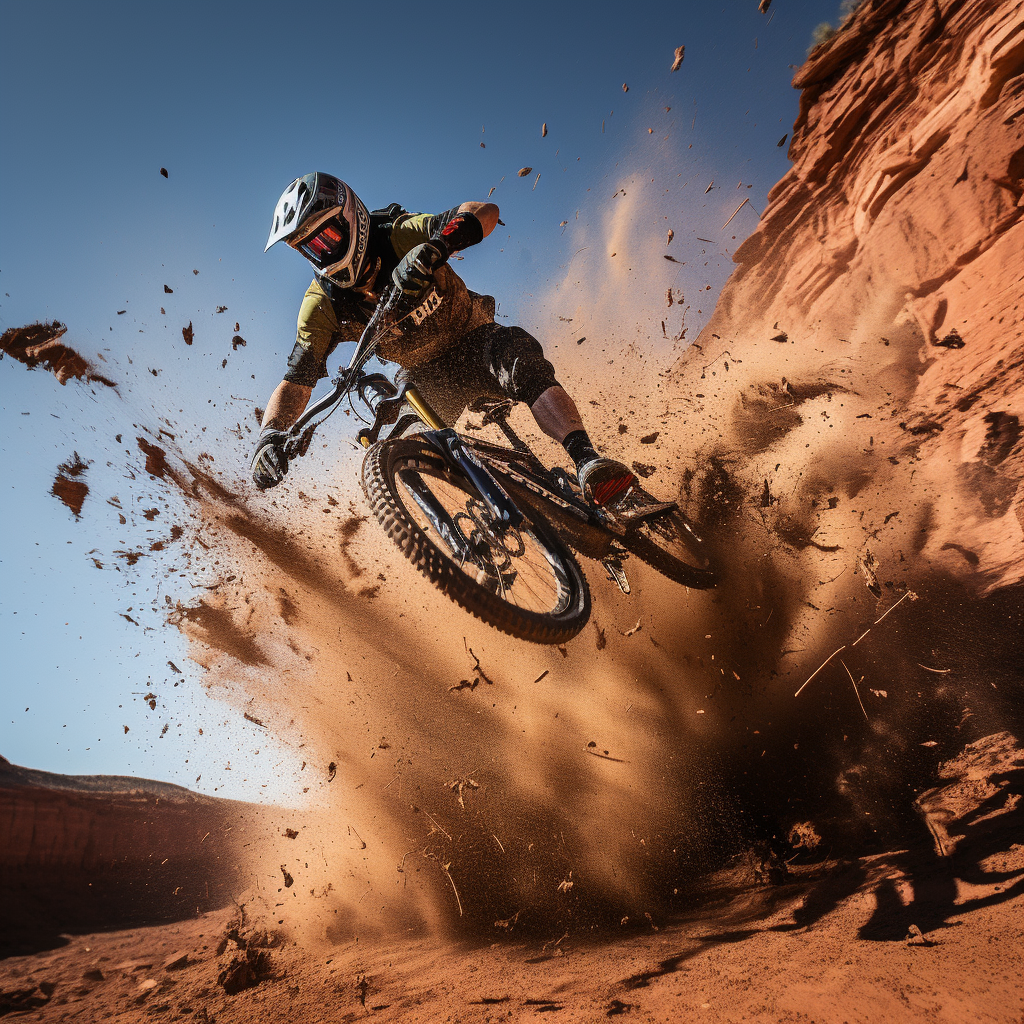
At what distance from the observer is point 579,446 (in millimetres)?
3344

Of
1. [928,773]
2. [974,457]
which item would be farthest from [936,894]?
[974,457]

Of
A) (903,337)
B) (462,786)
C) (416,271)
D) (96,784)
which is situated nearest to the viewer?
(416,271)

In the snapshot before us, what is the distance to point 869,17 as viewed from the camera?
775 cm

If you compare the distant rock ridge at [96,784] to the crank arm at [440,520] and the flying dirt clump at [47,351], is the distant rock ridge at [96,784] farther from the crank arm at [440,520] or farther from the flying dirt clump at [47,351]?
the crank arm at [440,520]

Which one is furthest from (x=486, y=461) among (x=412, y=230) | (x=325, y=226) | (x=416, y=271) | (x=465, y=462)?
(x=325, y=226)

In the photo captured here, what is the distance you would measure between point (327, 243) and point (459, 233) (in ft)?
3.71

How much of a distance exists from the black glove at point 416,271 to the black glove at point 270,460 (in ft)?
4.16

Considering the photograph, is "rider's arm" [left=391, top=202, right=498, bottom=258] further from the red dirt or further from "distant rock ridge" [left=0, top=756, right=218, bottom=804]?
"distant rock ridge" [left=0, top=756, right=218, bottom=804]

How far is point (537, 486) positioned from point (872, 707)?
136 inches

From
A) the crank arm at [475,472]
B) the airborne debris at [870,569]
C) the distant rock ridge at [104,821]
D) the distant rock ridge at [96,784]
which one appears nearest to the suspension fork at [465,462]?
the crank arm at [475,472]

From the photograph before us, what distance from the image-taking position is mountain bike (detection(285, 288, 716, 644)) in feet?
8.32

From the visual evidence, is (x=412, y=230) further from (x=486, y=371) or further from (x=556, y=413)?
(x=556, y=413)

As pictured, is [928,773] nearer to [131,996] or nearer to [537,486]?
[537,486]

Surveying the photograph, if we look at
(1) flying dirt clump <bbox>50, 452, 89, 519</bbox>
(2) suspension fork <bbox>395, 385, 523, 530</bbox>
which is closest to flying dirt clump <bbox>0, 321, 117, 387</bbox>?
(1) flying dirt clump <bbox>50, 452, 89, 519</bbox>
